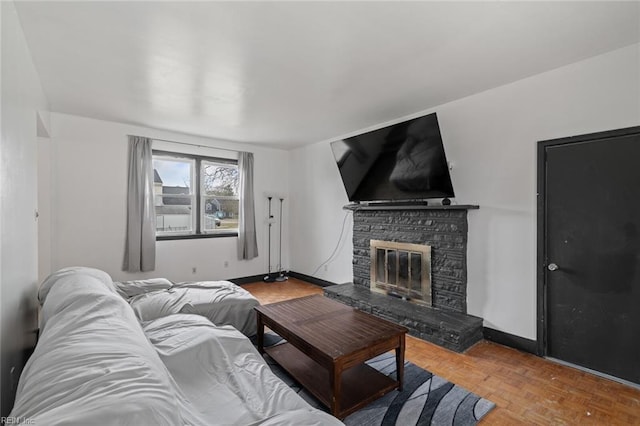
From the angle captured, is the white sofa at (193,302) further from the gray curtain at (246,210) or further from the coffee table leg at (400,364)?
the gray curtain at (246,210)

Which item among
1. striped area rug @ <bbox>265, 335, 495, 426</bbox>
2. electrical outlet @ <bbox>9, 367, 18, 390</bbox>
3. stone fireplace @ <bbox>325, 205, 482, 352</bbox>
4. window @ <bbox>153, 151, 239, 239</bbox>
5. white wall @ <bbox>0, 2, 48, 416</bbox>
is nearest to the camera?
white wall @ <bbox>0, 2, 48, 416</bbox>

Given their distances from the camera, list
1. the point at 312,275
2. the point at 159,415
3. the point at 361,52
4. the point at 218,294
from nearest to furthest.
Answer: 1. the point at 159,415
2. the point at 361,52
3. the point at 218,294
4. the point at 312,275

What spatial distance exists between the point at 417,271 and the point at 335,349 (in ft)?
6.43

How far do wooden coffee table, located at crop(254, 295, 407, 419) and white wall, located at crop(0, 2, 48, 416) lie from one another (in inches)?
62.6

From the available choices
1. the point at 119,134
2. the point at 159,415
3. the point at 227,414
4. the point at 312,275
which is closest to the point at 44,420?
the point at 159,415

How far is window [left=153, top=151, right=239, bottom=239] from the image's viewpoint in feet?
15.3

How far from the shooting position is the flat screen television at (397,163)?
3123mm

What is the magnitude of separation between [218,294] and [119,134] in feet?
9.05

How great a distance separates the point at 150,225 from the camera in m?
4.29

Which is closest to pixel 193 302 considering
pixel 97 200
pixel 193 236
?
pixel 193 236

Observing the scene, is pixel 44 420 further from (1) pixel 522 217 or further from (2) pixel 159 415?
(1) pixel 522 217

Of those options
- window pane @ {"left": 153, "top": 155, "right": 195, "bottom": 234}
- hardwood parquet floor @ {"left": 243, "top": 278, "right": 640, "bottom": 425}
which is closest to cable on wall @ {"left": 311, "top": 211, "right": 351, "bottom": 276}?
hardwood parquet floor @ {"left": 243, "top": 278, "right": 640, "bottom": 425}

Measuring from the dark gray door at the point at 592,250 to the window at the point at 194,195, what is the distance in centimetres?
448

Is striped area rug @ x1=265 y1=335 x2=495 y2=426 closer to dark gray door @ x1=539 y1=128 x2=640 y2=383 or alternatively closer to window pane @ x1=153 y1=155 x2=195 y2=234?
dark gray door @ x1=539 y1=128 x2=640 y2=383
